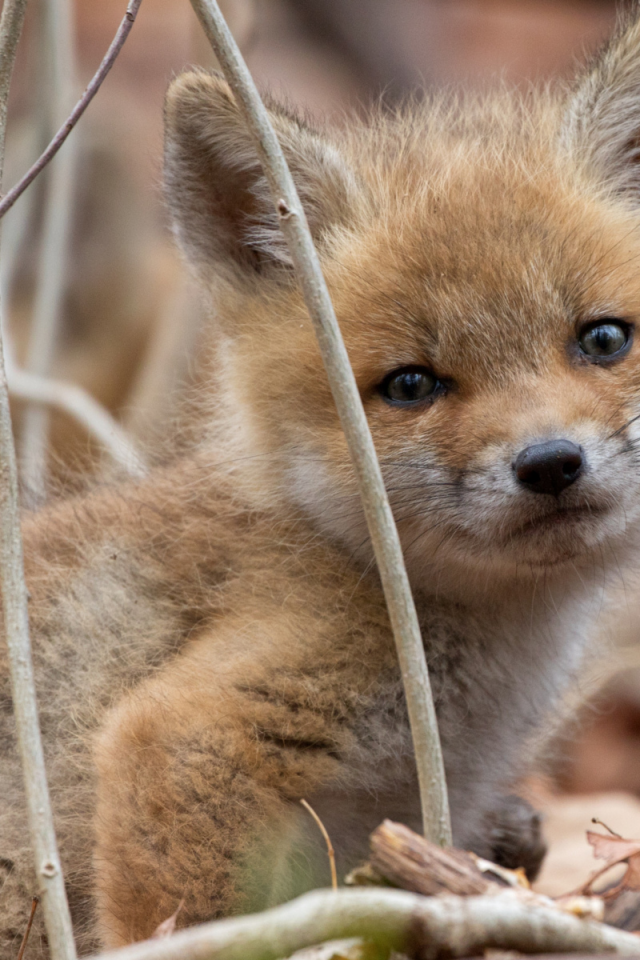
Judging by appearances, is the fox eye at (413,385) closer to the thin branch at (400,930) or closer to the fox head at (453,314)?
the fox head at (453,314)

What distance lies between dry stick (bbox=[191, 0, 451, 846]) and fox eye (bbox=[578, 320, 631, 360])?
3.10 feet

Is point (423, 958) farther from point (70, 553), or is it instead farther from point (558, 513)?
point (70, 553)

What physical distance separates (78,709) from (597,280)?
2.04 meters

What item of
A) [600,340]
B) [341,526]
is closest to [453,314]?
[600,340]

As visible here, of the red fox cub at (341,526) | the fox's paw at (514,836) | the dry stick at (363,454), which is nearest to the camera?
the dry stick at (363,454)

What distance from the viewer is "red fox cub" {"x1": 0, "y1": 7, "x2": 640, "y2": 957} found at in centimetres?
280

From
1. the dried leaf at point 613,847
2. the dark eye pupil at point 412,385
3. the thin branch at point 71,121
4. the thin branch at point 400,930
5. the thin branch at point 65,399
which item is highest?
the thin branch at point 65,399

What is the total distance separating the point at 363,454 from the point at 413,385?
74 centimetres

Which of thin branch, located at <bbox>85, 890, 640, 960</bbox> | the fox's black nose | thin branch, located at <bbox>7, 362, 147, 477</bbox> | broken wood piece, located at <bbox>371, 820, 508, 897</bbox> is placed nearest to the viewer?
thin branch, located at <bbox>85, 890, 640, 960</bbox>

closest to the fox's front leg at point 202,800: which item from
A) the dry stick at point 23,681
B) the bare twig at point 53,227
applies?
the dry stick at point 23,681

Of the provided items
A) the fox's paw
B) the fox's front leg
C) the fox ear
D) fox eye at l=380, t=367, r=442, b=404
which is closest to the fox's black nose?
fox eye at l=380, t=367, r=442, b=404

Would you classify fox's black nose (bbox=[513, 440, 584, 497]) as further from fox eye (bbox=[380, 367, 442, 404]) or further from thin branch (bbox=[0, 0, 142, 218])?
thin branch (bbox=[0, 0, 142, 218])

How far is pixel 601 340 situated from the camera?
297cm

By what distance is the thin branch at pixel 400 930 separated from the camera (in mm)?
1828
